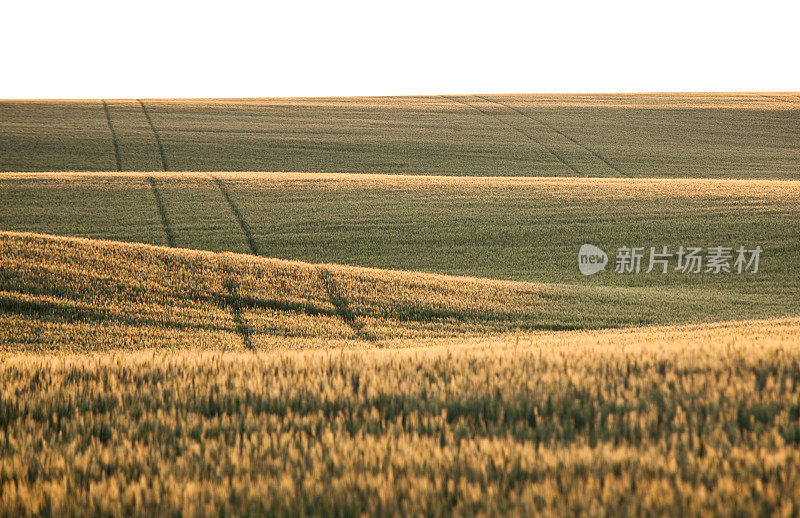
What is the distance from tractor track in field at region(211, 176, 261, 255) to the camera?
2556cm

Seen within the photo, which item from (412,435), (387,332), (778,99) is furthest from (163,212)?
(778,99)

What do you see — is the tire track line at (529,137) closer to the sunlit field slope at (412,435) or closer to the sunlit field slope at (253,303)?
the sunlit field slope at (253,303)

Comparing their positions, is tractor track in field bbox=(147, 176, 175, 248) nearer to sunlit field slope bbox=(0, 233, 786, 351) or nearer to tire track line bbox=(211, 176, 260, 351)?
sunlit field slope bbox=(0, 233, 786, 351)

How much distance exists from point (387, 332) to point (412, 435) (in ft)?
33.2

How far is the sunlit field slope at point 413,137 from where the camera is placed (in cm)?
4303

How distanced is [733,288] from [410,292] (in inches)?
459

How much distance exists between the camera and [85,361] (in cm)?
672

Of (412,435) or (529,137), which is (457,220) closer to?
(412,435)

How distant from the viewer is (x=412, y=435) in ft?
13.6

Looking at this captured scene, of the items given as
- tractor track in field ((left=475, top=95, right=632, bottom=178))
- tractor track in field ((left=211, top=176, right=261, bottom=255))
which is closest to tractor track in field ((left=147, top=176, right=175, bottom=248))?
tractor track in field ((left=211, top=176, right=261, bottom=255))

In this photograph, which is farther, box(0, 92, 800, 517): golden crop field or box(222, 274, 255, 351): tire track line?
box(222, 274, 255, 351): tire track line

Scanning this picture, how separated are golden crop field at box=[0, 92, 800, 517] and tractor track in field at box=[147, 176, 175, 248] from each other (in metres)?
0.19

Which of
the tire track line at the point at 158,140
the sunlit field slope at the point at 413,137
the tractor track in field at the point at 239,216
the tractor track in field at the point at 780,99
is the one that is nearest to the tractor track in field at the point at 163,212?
the tractor track in field at the point at 239,216

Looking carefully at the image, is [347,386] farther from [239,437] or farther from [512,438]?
[512,438]
